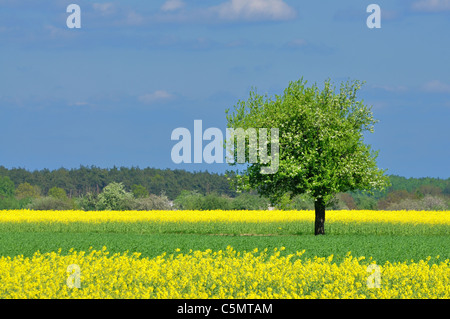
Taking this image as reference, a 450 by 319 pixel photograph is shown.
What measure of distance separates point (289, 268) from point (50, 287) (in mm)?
6053

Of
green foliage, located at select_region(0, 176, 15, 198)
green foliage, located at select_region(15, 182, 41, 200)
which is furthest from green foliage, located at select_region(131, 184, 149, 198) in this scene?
green foliage, located at select_region(0, 176, 15, 198)

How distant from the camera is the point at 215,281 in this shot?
582 inches

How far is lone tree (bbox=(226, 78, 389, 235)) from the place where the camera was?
39.2 meters

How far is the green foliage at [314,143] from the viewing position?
128 ft

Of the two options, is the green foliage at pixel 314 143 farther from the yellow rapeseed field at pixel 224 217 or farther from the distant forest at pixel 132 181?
the distant forest at pixel 132 181

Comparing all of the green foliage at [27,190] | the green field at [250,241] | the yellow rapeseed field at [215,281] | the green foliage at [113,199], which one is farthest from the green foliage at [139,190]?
the yellow rapeseed field at [215,281]

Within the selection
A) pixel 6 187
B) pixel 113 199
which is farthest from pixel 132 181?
pixel 113 199

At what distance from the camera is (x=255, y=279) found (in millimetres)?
14805

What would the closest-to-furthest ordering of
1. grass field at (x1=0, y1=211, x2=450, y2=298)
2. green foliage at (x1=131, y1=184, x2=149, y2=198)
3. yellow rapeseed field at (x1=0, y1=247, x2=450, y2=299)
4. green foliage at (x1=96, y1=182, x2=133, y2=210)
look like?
yellow rapeseed field at (x1=0, y1=247, x2=450, y2=299) < grass field at (x1=0, y1=211, x2=450, y2=298) < green foliage at (x1=96, y1=182, x2=133, y2=210) < green foliage at (x1=131, y1=184, x2=149, y2=198)

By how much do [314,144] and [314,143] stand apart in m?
0.07

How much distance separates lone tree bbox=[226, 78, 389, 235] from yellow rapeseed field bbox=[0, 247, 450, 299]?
75.2 ft

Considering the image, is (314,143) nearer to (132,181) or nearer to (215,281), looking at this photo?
(215,281)

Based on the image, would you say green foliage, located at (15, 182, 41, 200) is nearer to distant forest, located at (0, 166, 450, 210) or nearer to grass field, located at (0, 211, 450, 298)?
distant forest, located at (0, 166, 450, 210)
